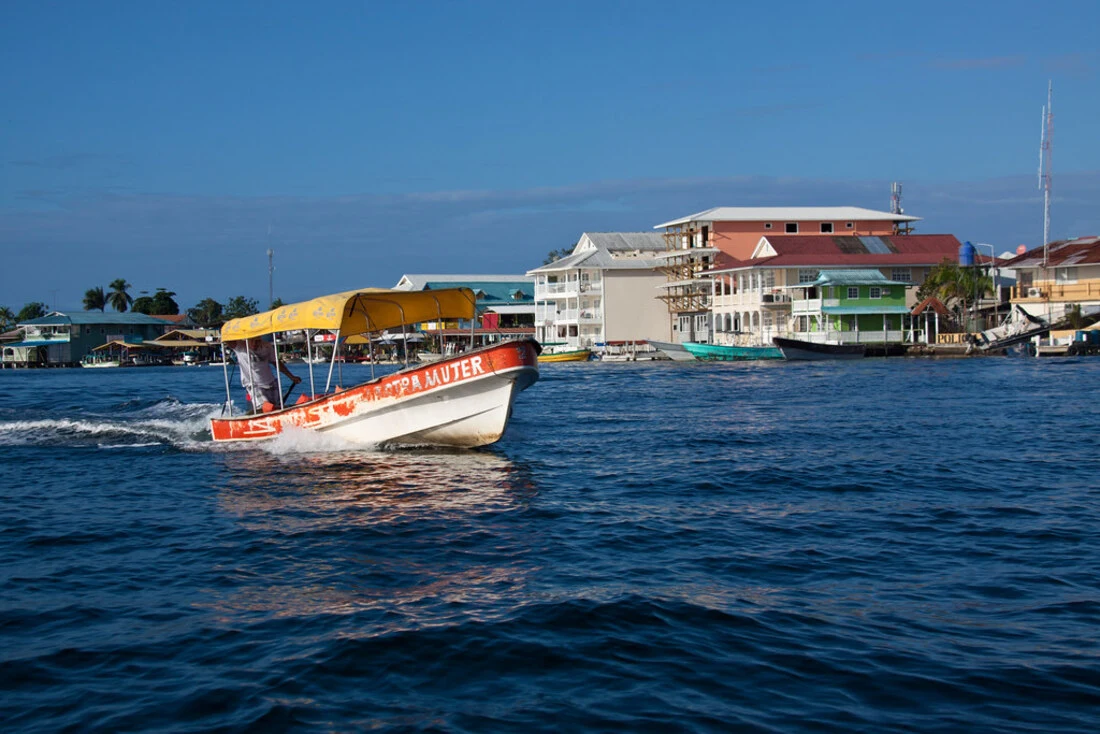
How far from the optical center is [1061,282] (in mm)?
59094

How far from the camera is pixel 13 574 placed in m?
9.51

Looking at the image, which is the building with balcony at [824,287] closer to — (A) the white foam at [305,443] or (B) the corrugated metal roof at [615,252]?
(B) the corrugated metal roof at [615,252]

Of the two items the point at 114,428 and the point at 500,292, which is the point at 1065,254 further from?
the point at 114,428

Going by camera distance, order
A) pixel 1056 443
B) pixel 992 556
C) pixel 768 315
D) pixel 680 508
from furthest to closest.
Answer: pixel 768 315
pixel 1056 443
pixel 680 508
pixel 992 556

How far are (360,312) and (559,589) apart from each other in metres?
9.92

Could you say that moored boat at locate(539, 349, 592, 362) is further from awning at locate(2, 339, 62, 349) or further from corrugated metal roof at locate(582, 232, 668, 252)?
awning at locate(2, 339, 62, 349)

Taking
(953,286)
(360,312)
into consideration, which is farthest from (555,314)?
(360,312)

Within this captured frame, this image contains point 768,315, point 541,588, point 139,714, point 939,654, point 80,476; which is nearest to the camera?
point 139,714

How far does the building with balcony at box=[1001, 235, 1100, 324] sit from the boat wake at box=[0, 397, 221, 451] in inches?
1897

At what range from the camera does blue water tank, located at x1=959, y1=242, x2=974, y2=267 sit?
2594 inches

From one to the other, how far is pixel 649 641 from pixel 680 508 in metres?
4.94

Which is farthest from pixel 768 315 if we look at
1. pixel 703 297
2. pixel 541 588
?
pixel 541 588

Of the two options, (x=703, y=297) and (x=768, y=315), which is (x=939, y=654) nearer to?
(x=768, y=315)

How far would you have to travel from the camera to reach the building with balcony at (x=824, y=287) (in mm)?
57531
